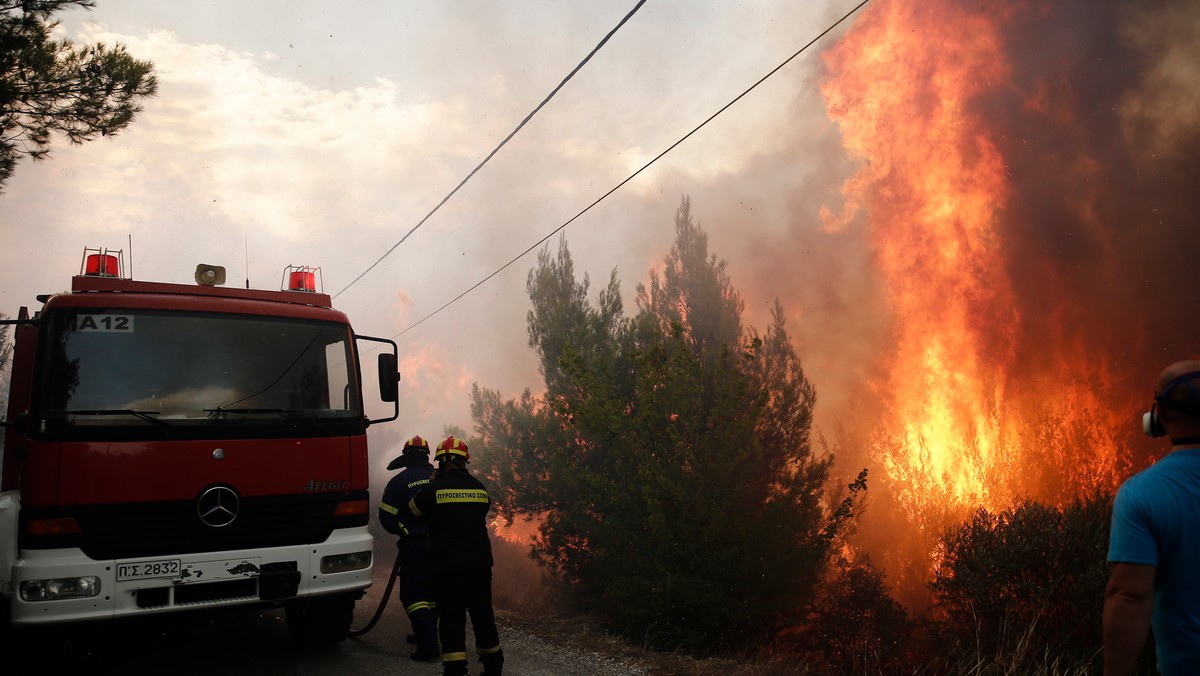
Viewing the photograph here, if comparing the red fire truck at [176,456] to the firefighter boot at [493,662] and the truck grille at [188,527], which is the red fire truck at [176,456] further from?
the firefighter boot at [493,662]

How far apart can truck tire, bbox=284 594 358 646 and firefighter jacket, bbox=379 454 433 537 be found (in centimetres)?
70

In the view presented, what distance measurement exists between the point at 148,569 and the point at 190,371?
1262 mm

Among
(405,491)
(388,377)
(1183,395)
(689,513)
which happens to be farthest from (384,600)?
(1183,395)

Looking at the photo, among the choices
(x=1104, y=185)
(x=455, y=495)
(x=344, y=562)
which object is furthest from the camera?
(x=1104, y=185)

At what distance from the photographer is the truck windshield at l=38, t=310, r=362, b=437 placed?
5.00 m

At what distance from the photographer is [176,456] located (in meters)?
5.04

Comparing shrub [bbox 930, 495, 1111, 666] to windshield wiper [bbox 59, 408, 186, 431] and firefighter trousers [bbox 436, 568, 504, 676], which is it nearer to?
firefighter trousers [bbox 436, 568, 504, 676]

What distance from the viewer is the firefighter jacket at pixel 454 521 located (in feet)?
16.9

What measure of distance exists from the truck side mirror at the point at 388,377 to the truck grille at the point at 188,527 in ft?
3.20

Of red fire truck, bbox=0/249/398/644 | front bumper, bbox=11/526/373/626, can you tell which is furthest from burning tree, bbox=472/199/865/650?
front bumper, bbox=11/526/373/626

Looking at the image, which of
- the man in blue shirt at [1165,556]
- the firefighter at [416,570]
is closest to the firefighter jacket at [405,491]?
the firefighter at [416,570]

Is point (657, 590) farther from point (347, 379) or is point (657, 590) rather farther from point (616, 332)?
point (616, 332)

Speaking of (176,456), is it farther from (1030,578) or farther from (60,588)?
(1030,578)

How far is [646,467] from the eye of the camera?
1146cm
